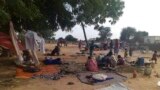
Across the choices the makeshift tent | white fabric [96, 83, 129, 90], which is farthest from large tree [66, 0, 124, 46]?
white fabric [96, 83, 129, 90]

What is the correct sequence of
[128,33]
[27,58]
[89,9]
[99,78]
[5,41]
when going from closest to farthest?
[99,78]
[5,41]
[27,58]
[89,9]
[128,33]

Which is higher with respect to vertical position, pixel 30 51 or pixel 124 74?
pixel 30 51

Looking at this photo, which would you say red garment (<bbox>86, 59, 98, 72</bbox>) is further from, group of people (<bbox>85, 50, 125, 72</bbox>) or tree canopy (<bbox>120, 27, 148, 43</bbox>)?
tree canopy (<bbox>120, 27, 148, 43</bbox>)

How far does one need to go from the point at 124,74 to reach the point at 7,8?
745 cm

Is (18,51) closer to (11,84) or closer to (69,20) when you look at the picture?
(11,84)

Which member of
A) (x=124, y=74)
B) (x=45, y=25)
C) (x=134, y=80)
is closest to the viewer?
(x=134, y=80)

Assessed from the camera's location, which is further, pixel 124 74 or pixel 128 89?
pixel 124 74

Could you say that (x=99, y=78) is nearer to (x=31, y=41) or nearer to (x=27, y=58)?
(x=31, y=41)

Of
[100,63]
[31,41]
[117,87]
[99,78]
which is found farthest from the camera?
[100,63]

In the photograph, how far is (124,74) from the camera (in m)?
18.5

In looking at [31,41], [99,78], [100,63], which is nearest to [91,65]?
[100,63]

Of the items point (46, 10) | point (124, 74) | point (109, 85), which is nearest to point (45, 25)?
point (46, 10)

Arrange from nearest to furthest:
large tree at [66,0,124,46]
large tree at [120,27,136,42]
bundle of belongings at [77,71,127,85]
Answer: bundle of belongings at [77,71,127,85] < large tree at [66,0,124,46] < large tree at [120,27,136,42]

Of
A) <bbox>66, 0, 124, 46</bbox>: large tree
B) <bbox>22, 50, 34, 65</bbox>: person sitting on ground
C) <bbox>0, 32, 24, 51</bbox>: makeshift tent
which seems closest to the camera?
<bbox>0, 32, 24, 51</bbox>: makeshift tent
